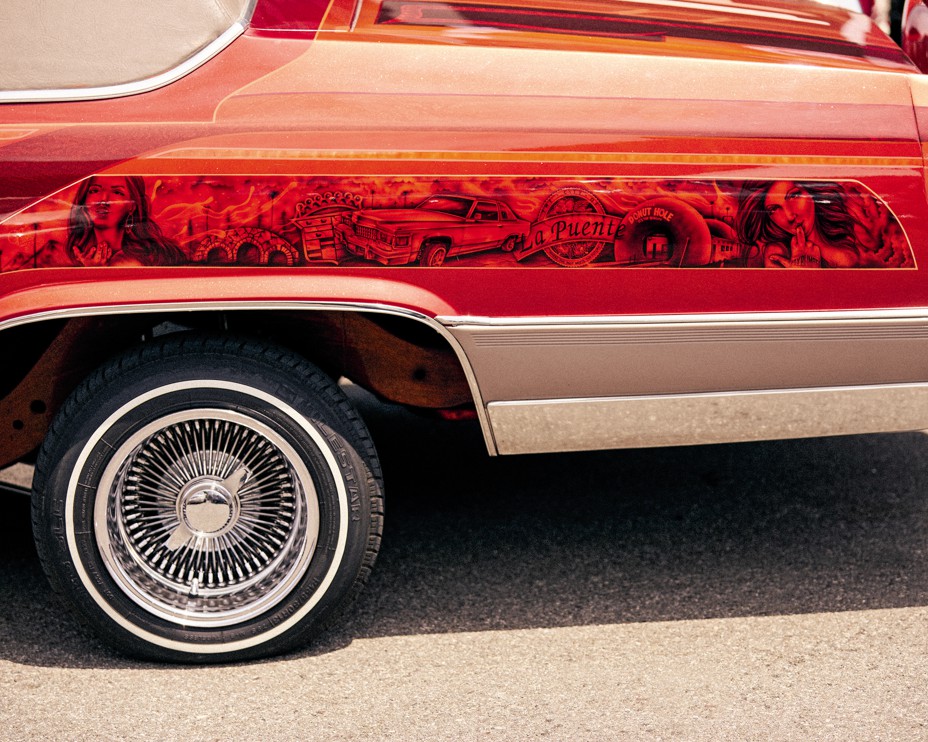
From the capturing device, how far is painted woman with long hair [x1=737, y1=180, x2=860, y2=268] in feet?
7.90

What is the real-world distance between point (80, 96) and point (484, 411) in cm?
118

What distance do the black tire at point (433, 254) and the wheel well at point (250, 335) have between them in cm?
31

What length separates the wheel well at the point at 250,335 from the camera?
8.54 ft

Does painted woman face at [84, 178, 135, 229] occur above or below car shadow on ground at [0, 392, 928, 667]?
above

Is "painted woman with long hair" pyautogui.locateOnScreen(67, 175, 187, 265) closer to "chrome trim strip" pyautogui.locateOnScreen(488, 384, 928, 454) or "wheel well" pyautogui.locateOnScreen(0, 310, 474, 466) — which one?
"wheel well" pyautogui.locateOnScreen(0, 310, 474, 466)

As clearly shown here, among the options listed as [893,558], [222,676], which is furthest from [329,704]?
[893,558]

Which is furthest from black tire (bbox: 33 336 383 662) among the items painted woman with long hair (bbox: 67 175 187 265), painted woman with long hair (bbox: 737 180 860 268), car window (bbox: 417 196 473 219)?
painted woman with long hair (bbox: 737 180 860 268)

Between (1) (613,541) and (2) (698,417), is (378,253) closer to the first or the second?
(2) (698,417)

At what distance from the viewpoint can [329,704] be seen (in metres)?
2.42

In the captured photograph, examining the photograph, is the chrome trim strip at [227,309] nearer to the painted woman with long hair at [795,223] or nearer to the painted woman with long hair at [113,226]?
the painted woman with long hair at [113,226]

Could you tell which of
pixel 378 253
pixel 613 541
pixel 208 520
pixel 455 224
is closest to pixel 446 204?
pixel 455 224

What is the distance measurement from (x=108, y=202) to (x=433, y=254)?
2.40 ft

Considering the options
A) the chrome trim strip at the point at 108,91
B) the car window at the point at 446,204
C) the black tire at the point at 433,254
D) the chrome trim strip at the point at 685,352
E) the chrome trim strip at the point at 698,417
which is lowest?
Answer: the chrome trim strip at the point at 698,417

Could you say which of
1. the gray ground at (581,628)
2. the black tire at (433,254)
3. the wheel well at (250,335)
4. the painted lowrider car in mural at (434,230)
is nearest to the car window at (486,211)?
the painted lowrider car in mural at (434,230)
